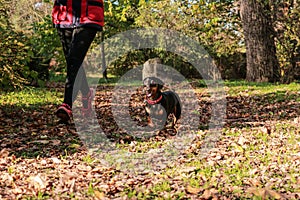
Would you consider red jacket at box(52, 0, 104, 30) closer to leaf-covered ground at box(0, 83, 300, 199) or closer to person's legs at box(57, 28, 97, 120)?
person's legs at box(57, 28, 97, 120)

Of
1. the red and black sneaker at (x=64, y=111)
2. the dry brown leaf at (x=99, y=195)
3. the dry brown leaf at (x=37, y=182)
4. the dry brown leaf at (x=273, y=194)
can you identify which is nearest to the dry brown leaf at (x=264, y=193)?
the dry brown leaf at (x=273, y=194)

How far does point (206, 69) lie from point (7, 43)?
11.4 metres

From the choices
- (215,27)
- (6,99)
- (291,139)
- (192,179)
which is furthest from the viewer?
(215,27)

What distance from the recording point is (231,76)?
16.3 meters

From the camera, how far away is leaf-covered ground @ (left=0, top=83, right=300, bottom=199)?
261cm

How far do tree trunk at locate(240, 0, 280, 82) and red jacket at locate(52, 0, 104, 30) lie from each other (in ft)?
24.7

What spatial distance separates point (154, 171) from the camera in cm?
312

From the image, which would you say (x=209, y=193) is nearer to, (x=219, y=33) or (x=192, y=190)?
(x=192, y=190)

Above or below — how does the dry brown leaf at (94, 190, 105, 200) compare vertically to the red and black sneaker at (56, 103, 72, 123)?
below

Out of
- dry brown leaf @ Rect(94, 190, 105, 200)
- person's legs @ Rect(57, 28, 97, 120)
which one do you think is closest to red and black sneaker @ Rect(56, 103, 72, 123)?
person's legs @ Rect(57, 28, 97, 120)

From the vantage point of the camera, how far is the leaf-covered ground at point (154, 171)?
261 cm

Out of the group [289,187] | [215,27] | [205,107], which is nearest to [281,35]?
[215,27]

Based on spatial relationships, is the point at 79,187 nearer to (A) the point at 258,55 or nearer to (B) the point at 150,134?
(B) the point at 150,134

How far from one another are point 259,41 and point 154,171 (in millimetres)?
8879
